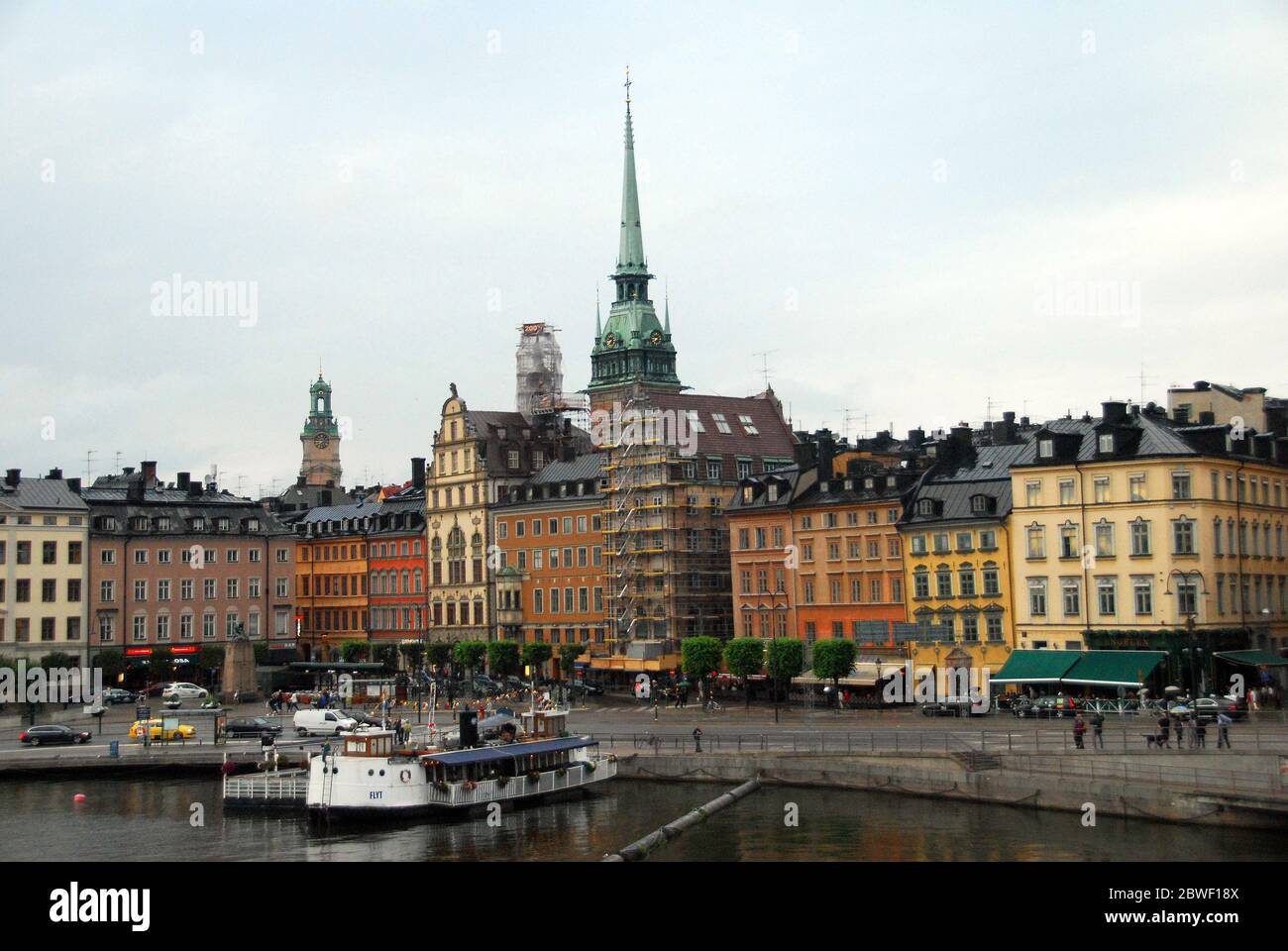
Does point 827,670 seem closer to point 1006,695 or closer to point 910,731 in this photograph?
point 1006,695

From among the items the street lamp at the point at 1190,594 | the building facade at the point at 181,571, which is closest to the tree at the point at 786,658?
the street lamp at the point at 1190,594

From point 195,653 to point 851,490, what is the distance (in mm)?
51843

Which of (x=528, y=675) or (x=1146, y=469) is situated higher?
(x=1146, y=469)

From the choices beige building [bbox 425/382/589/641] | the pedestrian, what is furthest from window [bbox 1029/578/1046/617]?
beige building [bbox 425/382/589/641]

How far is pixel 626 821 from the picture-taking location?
2174 inches

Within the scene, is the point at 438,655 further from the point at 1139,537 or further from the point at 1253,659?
the point at 1253,659

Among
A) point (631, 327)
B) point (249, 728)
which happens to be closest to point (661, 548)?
point (249, 728)

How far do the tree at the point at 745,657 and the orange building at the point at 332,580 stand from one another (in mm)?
49734

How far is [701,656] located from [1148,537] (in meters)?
27.1

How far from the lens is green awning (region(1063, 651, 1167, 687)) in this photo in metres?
72.2

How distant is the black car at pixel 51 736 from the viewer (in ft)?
250

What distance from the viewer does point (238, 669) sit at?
10431 cm

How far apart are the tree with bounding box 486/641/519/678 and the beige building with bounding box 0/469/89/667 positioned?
27490 millimetres
